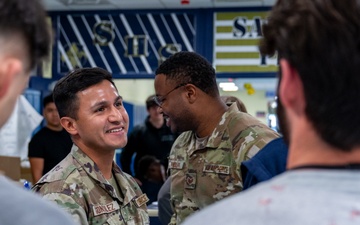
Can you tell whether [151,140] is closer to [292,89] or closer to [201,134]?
[201,134]

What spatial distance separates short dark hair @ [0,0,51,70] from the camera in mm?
871

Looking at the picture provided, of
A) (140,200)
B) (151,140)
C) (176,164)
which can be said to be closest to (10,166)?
(151,140)

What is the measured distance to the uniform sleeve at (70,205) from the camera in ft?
6.89

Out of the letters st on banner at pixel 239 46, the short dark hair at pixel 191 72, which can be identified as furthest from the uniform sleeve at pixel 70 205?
the letters st on banner at pixel 239 46

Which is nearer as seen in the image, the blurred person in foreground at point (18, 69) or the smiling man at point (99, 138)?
the blurred person in foreground at point (18, 69)

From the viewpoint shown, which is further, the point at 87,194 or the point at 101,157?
the point at 101,157

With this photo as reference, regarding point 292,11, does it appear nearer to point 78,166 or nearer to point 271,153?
point 271,153

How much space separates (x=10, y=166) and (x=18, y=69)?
3.77 metres

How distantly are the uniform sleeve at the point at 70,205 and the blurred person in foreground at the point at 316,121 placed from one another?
129 cm

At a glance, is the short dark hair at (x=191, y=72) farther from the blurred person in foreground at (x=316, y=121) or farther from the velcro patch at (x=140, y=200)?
the blurred person in foreground at (x=316, y=121)

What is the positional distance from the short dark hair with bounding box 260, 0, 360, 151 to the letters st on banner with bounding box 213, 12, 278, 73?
5.58 m

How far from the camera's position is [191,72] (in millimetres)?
2969

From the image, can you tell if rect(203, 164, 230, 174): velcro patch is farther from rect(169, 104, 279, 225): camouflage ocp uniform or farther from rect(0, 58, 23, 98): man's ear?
rect(0, 58, 23, 98): man's ear

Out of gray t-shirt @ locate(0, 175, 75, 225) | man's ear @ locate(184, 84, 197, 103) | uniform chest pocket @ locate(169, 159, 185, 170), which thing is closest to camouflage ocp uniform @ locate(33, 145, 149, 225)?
uniform chest pocket @ locate(169, 159, 185, 170)
